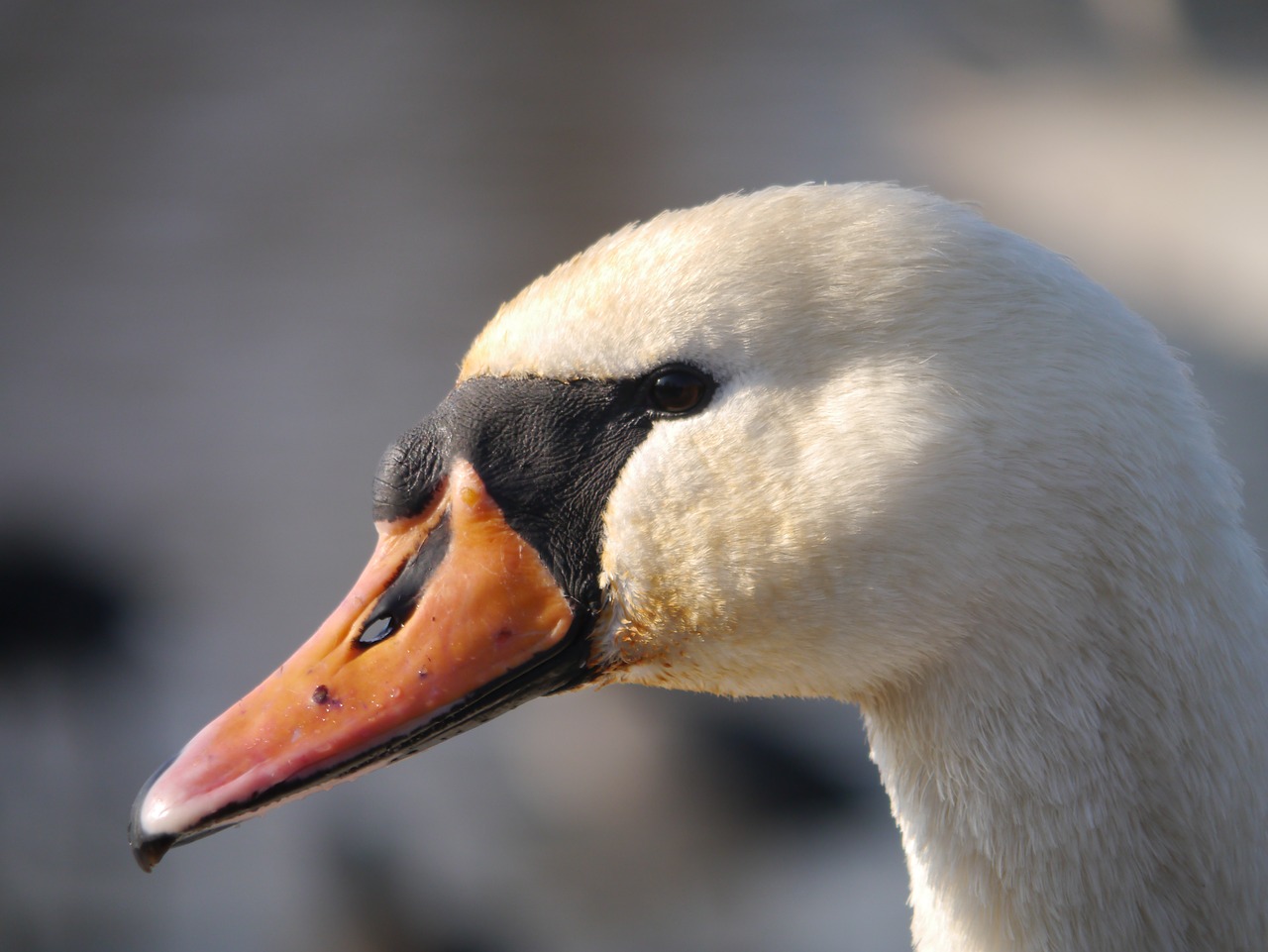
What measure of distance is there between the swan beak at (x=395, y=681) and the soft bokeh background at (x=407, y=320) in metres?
2.16

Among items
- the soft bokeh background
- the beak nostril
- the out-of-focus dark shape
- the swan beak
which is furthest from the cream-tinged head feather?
the out-of-focus dark shape

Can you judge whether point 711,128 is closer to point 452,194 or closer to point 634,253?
point 452,194

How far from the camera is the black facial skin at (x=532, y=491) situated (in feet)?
3.73

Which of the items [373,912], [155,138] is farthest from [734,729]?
[155,138]

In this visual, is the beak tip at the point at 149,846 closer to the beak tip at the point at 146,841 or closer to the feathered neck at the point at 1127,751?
the beak tip at the point at 146,841

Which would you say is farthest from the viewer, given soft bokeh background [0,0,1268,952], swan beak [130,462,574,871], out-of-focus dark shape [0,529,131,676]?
out-of-focus dark shape [0,529,131,676]

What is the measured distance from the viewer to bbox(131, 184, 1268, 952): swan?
102 centimetres

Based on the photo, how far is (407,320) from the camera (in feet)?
18.5

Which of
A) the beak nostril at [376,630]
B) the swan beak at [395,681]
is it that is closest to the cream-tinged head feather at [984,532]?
the swan beak at [395,681]

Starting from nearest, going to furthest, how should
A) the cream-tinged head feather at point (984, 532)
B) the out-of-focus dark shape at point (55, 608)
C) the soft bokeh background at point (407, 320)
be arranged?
the cream-tinged head feather at point (984, 532), the soft bokeh background at point (407, 320), the out-of-focus dark shape at point (55, 608)

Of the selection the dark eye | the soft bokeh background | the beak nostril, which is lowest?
the soft bokeh background

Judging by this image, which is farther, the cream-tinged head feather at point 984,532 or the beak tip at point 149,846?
the beak tip at point 149,846

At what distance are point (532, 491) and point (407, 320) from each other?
4.61 metres

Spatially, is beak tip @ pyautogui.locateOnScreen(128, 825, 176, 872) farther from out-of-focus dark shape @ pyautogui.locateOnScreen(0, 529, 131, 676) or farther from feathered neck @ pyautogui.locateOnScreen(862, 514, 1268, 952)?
out-of-focus dark shape @ pyautogui.locateOnScreen(0, 529, 131, 676)
